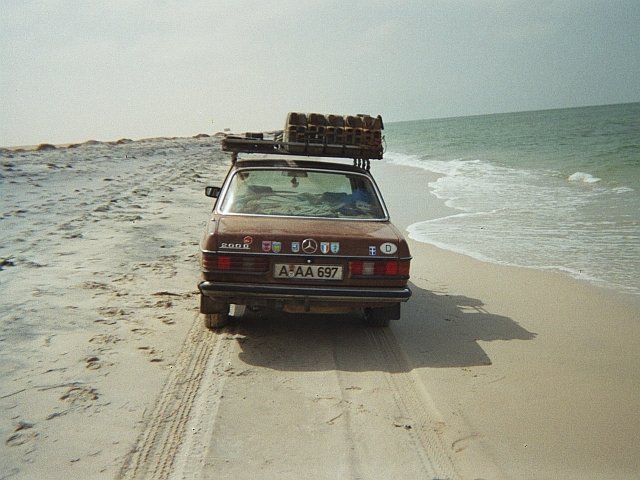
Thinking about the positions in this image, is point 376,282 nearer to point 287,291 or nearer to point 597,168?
point 287,291

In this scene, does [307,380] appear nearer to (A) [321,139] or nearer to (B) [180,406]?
(B) [180,406]

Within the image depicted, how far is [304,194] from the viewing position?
215 inches

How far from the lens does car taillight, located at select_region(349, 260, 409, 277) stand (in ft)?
15.1

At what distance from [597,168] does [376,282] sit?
1989 centimetres

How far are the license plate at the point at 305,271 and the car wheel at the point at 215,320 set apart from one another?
0.84 metres

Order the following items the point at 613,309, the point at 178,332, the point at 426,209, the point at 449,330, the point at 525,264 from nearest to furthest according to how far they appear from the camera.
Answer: the point at 178,332, the point at 449,330, the point at 613,309, the point at 525,264, the point at 426,209

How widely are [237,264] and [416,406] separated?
5.87ft

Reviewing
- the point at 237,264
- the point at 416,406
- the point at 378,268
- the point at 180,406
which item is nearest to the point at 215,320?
the point at 237,264

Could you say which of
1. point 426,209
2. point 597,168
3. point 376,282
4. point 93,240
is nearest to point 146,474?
point 376,282

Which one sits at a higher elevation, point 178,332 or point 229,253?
point 229,253

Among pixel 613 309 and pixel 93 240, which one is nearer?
pixel 613 309

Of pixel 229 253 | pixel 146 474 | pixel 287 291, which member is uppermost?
pixel 229 253

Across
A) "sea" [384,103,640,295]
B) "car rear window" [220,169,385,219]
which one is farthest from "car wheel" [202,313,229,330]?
"sea" [384,103,640,295]

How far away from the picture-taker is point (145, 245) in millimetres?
7965
